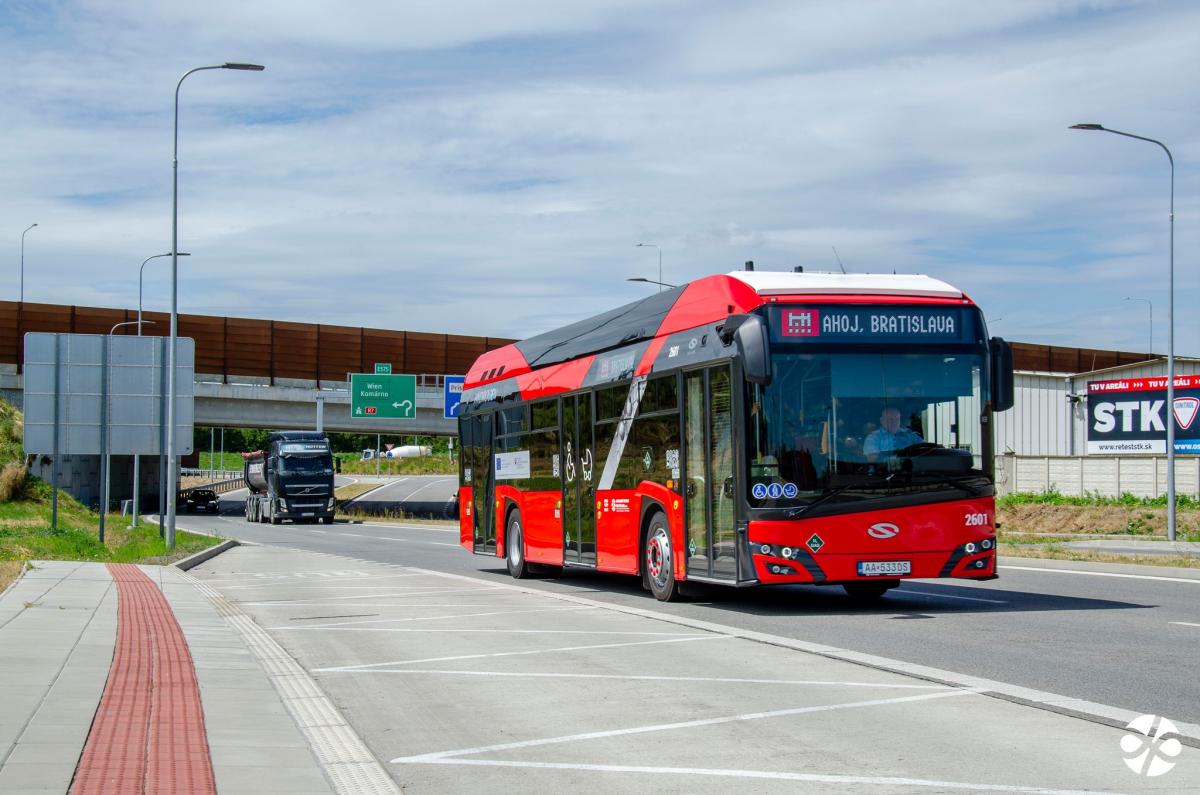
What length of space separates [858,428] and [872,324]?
3.70 ft

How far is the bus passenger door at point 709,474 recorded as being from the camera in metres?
14.6

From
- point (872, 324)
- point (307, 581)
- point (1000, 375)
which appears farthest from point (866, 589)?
point (307, 581)

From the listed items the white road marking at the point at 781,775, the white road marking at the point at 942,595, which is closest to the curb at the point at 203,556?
the white road marking at the point at 942,595

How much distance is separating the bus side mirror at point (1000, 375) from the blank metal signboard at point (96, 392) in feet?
70.7

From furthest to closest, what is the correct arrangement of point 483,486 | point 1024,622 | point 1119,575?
point 483,486 < point 1119,575 < point 1024,622

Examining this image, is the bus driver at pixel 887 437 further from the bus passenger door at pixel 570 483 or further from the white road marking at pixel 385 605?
the bus passenger door at pixel 570 483

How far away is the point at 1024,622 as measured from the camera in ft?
45.5

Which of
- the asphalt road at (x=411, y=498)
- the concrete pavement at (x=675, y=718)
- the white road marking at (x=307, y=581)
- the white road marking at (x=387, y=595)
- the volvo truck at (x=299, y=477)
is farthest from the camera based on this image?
the asphalt road at (x=411, y=498)

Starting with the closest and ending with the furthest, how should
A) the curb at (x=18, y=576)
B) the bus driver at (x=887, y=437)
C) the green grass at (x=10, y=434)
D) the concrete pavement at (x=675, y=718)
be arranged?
1. the concrete pavement at (x=675, y=718)
2. the bus driver at (x=887, y=437)
3. the curb at (x=18, y=576)
4. the green grass at (x=10, y=434)

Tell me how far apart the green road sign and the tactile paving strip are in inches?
2035

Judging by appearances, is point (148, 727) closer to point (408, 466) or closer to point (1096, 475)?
point (1096, 475)

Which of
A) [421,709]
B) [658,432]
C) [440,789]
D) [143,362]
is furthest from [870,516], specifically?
[143,362]

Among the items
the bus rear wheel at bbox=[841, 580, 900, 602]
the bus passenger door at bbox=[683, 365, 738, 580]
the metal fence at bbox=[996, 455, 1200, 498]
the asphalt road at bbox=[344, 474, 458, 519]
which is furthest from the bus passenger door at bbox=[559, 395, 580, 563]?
the asphalt road at bbox=[344, 474, 458, 519]

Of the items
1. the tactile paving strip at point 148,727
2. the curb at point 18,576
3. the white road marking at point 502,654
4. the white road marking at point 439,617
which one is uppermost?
the curb at point 18,576
